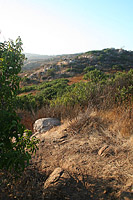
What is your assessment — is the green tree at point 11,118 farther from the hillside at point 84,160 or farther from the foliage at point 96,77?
the foliage at point 96,77

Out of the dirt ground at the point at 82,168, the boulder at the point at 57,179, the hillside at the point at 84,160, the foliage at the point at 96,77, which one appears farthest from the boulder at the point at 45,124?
the foliage at the point at 96,77

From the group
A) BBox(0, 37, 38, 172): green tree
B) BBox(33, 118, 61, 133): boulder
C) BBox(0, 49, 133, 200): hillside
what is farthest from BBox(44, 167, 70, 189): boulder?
BBox(33, 118, 61, 133): boulder

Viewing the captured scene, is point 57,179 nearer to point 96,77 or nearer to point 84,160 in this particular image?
point 84,160

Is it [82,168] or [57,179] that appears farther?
[82,168]

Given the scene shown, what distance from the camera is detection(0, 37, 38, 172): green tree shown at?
2.07 m

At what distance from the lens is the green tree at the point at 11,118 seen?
2070 millimetres

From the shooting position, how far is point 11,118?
217cm

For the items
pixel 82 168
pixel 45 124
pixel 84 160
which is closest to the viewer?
pixel 82 168

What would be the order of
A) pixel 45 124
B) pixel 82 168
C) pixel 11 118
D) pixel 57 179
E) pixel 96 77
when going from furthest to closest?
1. pixel 96 77
2. pixel 45 124
3. pixel 82 168
4. pixel 57 179
5. pixel 11 118

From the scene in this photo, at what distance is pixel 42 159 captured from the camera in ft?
10.9

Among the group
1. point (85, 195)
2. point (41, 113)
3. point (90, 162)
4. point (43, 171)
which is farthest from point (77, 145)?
point (41, 113)

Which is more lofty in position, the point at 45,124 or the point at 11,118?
the point at 11,118

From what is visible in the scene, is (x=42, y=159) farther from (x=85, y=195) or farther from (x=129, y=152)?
(x=129, y=152)

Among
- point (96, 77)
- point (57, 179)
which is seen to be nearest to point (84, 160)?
point (57, 179)
